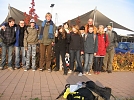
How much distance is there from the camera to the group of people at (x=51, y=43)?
8.23 meters

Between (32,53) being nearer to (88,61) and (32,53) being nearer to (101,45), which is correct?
(88,61)

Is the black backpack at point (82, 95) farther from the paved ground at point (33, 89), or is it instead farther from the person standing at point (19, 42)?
the person standing at point (19, 42)

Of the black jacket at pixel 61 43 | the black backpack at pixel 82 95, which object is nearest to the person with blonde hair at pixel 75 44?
the black jacket at pixel 61 43

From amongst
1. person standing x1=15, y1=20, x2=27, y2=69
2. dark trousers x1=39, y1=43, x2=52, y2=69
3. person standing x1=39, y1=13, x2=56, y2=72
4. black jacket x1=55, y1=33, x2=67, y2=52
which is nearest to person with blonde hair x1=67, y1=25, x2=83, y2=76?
black jacket x1=55, y1=33, x2=67, y2=52

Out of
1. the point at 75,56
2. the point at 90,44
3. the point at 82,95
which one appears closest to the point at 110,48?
the point at 90,44

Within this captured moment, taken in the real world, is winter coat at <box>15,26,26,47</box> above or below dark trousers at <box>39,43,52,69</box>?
above

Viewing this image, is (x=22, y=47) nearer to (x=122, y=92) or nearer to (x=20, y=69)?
(x=20, y=69)

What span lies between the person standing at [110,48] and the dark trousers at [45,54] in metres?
2.53

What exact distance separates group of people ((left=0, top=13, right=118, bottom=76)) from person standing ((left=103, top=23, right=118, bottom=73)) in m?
0.33

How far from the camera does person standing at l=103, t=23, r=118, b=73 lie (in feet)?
29.3

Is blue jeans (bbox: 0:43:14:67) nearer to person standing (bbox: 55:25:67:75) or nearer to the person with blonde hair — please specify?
person standing (bbox: 55:25:67:75)

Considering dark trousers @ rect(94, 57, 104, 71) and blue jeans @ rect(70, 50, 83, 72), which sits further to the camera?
dark trousers @ rect(94, 57, 104, 71)

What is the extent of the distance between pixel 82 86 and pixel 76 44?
3.55 meters

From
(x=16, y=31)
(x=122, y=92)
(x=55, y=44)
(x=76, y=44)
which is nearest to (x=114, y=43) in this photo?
(x=76, y=44)
